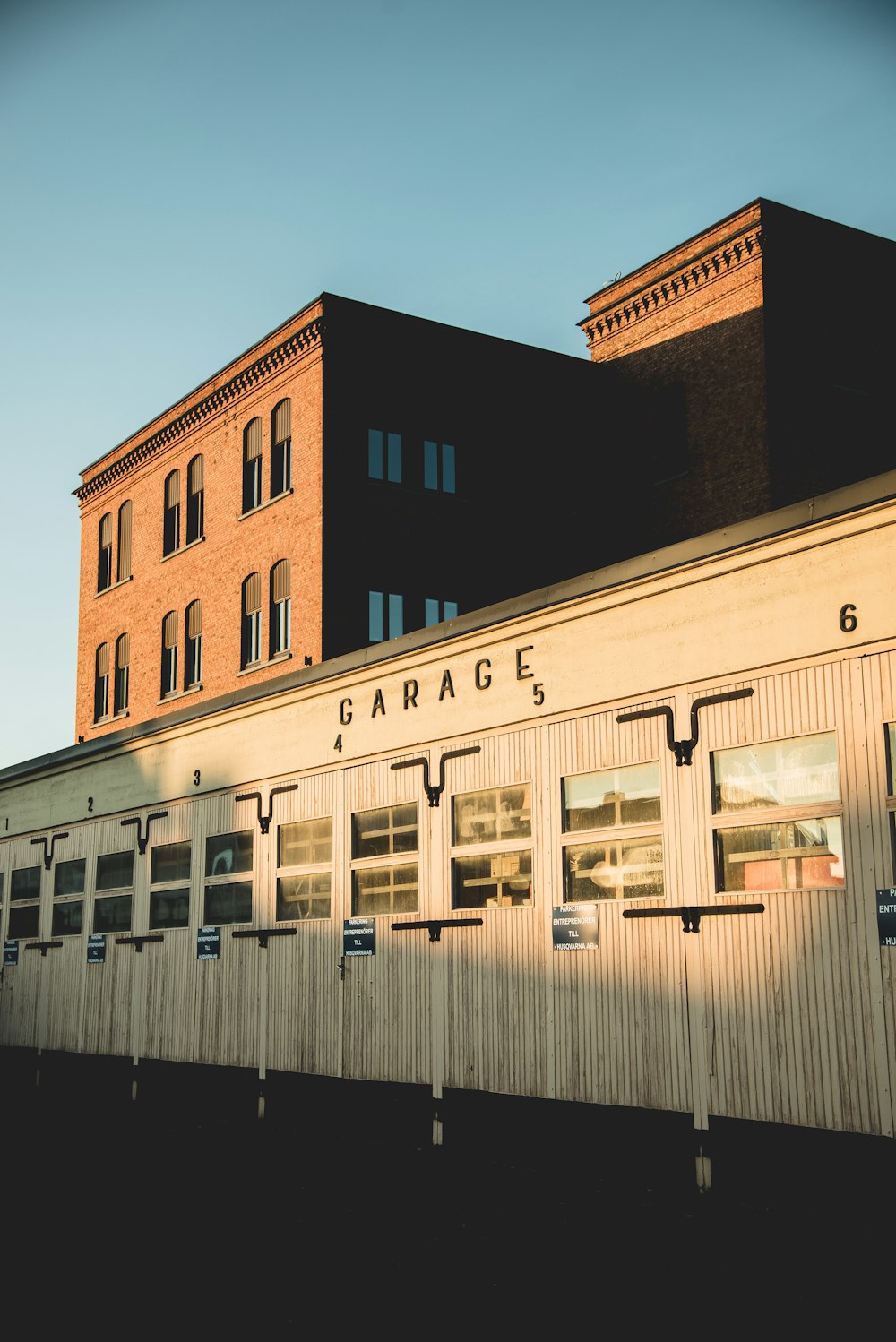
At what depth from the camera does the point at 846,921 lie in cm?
934

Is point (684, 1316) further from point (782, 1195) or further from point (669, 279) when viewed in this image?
point (669, 279)

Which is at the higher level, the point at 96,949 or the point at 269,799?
the point at 269,799

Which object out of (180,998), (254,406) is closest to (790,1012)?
(180,998)

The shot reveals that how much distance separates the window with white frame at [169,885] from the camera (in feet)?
57.6

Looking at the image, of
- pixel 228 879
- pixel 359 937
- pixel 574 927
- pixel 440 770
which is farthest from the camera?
pixel 228 879

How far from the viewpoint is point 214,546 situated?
3506 centimetres

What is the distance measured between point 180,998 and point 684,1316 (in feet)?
36.6

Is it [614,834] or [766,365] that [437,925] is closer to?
[614,834]

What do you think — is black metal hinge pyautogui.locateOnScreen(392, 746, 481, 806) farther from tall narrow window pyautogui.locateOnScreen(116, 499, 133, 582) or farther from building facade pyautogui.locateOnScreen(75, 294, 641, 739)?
tall narrow window pyautogui.locateOnScreen(116, 499, 133, 582)

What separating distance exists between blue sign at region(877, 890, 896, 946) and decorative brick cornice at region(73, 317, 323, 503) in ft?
83.3

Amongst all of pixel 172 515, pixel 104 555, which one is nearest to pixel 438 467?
pixel 172 515

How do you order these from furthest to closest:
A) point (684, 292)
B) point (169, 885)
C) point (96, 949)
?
point (684, 292)
point (96, 949)
point (169, 885)

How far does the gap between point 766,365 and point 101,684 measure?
64.9 feet

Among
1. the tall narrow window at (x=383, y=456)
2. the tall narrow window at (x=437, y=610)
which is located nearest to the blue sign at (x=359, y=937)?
the tall narrow window at (x=437, y=610)
